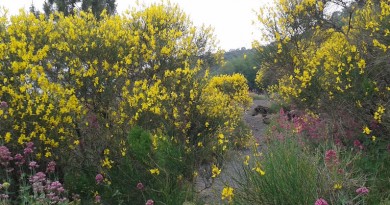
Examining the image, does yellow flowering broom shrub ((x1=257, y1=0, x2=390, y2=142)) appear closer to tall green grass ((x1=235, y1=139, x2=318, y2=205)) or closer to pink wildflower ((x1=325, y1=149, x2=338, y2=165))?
pink wildflower ((x1=325, y1=149, x2=338, y2=165))

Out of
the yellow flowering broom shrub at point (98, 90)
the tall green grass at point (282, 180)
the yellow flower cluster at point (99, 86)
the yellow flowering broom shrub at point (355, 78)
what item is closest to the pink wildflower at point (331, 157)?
the tall green grass at point (282, 180)

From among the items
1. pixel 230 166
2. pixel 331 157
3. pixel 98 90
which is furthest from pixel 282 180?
pixel 230 166

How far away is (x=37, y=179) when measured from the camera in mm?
4047

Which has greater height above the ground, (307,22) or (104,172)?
(307,22)

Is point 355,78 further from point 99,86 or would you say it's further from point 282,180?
point 99,86

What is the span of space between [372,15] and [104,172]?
4.32 m

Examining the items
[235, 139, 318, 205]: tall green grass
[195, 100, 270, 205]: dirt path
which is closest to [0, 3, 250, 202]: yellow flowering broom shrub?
[195, 100, 270, 205]: dirt path

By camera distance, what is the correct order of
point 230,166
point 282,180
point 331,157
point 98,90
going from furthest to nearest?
1. point 230,166
2. point 98,90
3. point 331,157
4. point 282,180

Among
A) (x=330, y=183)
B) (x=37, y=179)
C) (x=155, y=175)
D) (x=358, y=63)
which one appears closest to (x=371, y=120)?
(x=358, y=63)

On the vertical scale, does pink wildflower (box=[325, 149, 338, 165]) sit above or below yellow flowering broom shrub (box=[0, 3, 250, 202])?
below

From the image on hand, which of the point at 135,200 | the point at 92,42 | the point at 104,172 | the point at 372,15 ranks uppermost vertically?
the point at 92,42

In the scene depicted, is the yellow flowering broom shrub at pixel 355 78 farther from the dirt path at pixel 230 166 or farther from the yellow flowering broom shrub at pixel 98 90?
the yellow flowering broom shrub at pixel 98 90

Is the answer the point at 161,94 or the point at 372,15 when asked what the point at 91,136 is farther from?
the point at 372,15

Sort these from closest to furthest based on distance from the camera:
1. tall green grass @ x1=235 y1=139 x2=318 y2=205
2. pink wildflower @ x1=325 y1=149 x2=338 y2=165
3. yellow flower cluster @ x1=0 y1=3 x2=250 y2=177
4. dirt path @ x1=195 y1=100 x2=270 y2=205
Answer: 1. tall green grass @ x1=235 y1=139 x2=318 y2=205
2. pink wildflower @ x1=325 y1=149 x2=338 y2=165
3. yellow flower cluster @ x1=0 y1=3 x2=250 y2=177
4. dirt path @ x1=195 y1=100 x2=270 y2=205
